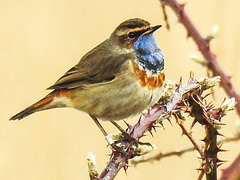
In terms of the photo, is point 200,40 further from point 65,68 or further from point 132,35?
point 65,68

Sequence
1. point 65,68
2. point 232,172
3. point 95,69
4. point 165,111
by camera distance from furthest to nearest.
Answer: point 65,68 → point 95,69 → point 165,111 → point 232,172

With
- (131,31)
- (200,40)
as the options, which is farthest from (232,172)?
(131,31)

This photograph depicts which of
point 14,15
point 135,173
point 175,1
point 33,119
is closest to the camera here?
point 175,1

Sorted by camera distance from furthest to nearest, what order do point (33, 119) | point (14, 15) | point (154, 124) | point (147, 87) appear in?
point (14, 15) < point (33, 119) < point (147, 87) < point (154, 124)

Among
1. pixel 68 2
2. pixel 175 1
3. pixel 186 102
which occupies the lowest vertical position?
pixel 186 102

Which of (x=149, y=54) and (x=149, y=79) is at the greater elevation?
(x=149, y=54)

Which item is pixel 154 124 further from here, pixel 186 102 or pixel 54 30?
pixel 54 30

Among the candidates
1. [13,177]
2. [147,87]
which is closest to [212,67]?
[147,87]

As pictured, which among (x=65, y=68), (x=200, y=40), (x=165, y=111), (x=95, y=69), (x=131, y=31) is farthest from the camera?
(x=65, y=68)
